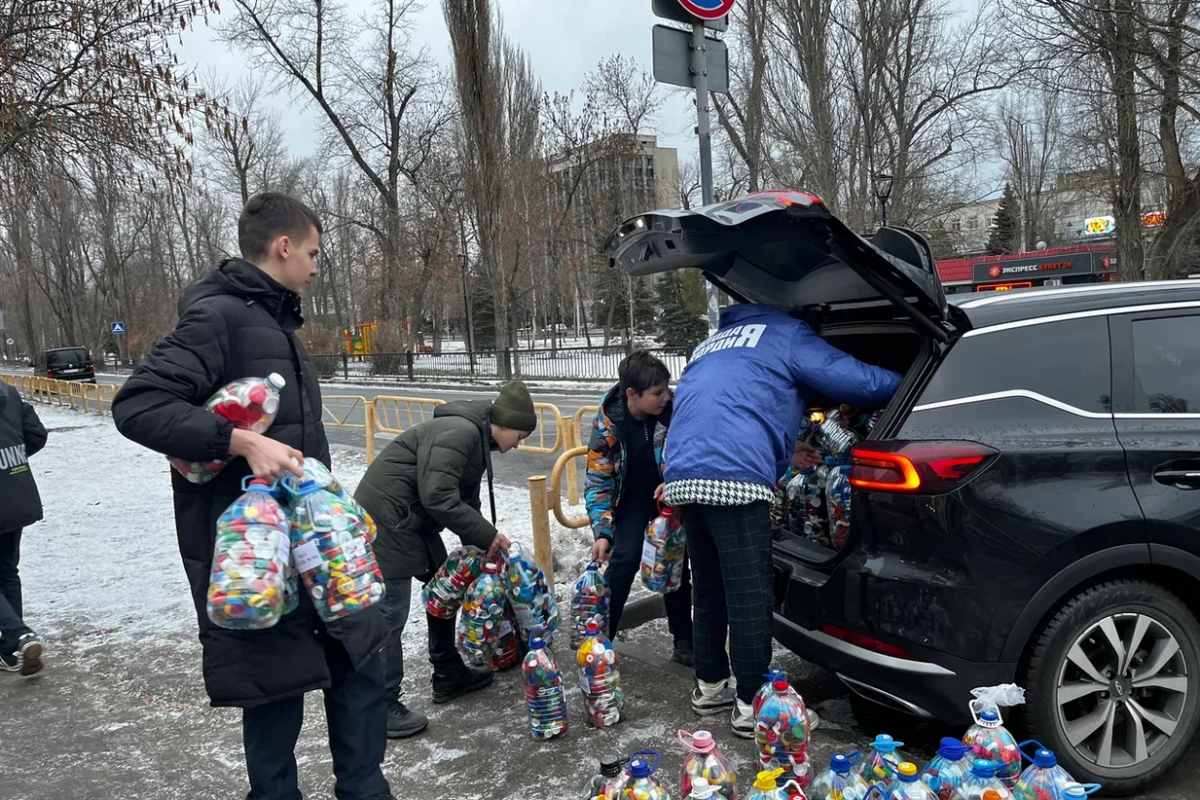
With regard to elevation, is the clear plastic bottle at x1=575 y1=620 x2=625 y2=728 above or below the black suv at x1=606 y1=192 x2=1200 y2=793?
below

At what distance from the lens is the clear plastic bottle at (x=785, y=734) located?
2.98 meters

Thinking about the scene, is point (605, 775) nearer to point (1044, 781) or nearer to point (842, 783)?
point (842, 783)

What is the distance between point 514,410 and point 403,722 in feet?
4.85

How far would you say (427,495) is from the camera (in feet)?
12.0

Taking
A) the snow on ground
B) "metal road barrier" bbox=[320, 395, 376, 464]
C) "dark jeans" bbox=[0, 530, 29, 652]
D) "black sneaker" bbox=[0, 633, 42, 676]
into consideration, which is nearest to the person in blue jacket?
the snow on ground

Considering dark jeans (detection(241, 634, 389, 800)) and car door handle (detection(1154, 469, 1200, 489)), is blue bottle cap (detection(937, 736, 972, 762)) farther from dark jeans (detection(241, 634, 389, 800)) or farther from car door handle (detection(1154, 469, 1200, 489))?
dark jeans (detection(241, 634, 389, 800))

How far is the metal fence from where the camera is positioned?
26.6m

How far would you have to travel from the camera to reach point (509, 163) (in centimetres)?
2841

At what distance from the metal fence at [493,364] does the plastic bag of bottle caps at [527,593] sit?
1856 cm

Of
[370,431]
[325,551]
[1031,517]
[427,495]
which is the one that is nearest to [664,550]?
[427,495]

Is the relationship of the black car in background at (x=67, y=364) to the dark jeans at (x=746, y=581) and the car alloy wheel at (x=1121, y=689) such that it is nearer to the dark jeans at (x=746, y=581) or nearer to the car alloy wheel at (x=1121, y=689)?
the dark jeans at (x=746, y=581)

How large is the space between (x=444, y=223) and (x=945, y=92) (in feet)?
60.8

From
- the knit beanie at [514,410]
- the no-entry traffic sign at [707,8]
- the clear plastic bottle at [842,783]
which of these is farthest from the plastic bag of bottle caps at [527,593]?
the no-entry traffic sign at [707,8]

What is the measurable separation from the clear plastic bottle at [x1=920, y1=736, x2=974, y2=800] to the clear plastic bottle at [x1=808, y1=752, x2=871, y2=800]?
0.19 metres
